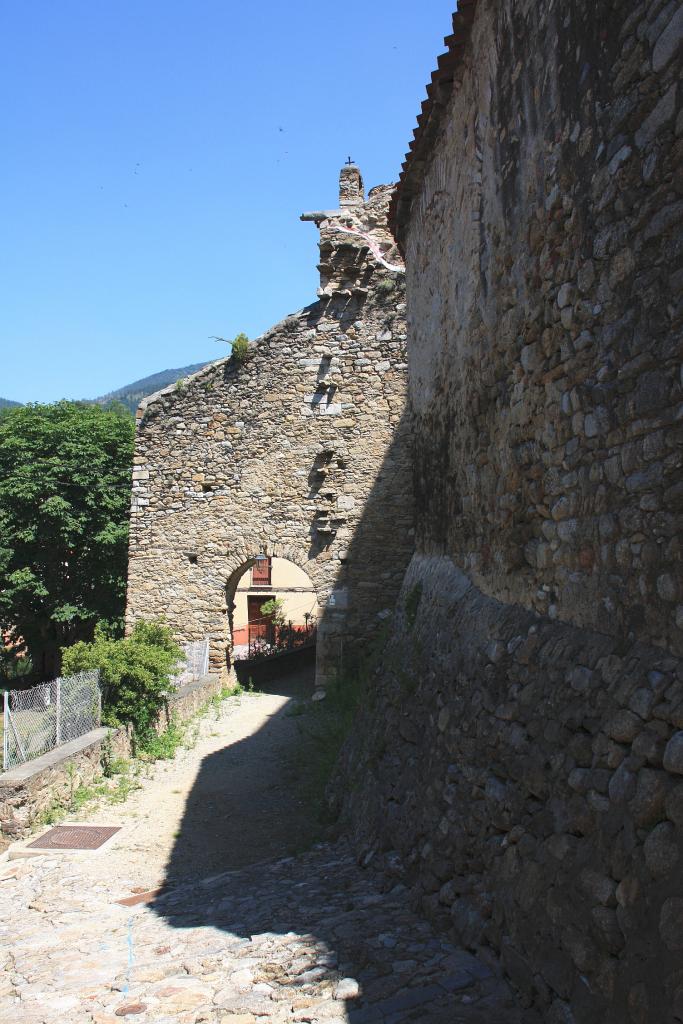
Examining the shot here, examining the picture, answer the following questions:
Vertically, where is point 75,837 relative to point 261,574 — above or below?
below

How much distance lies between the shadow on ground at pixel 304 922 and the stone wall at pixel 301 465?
472 cm

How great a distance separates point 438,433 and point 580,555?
11.9ft

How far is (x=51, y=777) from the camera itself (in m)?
8.44

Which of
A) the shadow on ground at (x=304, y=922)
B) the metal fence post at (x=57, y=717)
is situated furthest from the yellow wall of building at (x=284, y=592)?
the shadow on ground at (x=304, y=922)

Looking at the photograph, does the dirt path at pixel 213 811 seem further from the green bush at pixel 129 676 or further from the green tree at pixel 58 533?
the green tree at pixel 58 533

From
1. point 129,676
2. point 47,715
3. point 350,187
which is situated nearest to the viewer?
point 47,715

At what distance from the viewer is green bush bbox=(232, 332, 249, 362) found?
13.6m

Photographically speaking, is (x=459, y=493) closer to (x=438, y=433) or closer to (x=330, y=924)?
(x=438, y=433)

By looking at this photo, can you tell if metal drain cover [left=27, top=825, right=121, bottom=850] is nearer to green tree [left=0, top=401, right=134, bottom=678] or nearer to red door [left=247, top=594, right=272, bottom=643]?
green tree [left=0, top=401, right=134, bottom=678]

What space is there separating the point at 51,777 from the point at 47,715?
100 cm

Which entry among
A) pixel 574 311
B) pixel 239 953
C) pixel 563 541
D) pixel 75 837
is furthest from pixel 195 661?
pixel 574 311

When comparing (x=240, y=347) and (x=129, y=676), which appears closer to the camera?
(x=129, y=676)

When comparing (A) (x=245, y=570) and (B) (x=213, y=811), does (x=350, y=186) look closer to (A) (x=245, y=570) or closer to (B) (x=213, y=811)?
(A) (x=245, y=570)

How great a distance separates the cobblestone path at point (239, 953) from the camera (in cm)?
352
